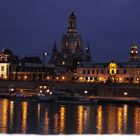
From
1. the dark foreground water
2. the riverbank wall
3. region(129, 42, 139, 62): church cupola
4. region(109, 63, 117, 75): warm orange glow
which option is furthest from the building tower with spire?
the dark foreground water

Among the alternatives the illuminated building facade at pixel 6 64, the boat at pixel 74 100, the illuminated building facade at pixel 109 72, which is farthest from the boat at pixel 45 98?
the illuminated building facade at pixel 6 64

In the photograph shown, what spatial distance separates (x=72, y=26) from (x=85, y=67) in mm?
37259

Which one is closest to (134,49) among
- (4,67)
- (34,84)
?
(4,67)

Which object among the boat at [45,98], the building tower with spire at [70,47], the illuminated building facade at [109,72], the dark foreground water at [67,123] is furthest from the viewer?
the building tower with spire at [70,47]

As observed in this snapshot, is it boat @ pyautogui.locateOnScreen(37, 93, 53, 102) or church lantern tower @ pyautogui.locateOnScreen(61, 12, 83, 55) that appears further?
church lantern tower @ pyautogui.locateOnScreen(61, 12, 83, 55)

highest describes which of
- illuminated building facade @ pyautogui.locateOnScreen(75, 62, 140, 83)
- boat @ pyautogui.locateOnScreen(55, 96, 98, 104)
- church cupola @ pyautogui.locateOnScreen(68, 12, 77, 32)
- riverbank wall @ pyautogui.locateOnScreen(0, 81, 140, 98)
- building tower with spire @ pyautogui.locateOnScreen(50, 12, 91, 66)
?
church cupola @ pyautogui.locateOnScreen(68, 12, 77, 32)

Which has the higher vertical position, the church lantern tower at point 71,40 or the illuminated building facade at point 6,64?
the church lantern tower at point 71,40

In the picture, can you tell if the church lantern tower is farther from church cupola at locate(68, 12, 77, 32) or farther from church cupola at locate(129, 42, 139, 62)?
church cupola at locate(129, 42, 139, 62)

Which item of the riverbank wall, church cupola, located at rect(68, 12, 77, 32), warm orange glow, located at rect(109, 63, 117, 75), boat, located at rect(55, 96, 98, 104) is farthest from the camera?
church cupola, located at rect(68, 12, 77, 32)

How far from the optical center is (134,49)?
101 meters

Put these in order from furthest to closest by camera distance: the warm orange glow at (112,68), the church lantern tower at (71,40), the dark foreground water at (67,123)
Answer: the church lantern tower at (71,40), the warm orange glow at (112,68), the dark foreground water at (67,123)

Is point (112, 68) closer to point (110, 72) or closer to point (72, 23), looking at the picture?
point (110, 72)

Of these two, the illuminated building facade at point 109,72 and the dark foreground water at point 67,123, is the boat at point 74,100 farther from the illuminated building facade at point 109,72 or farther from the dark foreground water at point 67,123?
the illuminated building facade at point 109,72

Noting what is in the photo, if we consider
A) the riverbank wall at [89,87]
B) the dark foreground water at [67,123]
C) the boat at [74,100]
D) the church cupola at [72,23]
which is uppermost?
the church cupola at [72,23]
